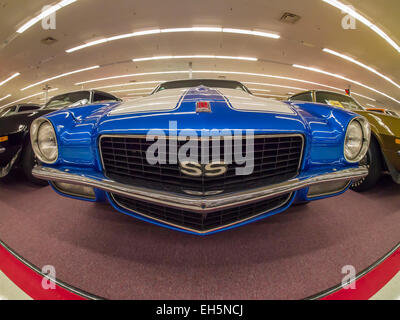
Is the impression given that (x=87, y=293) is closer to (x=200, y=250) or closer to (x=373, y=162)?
(x=200, y=250)

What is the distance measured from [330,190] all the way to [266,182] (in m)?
0.45

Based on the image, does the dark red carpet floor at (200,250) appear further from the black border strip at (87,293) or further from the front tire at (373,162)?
the front tire at (373,162)

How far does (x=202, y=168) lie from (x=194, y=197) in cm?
14

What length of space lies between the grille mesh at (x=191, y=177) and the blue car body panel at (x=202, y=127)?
46 millimetres

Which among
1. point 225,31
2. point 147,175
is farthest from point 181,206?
point 225,31

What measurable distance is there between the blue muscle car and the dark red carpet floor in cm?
21

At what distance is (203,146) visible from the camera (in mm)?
689

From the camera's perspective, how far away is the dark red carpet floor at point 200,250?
68 centimetres

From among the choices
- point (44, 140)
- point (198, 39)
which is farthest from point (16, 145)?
point (198, 39)

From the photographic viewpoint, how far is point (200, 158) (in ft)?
2.36

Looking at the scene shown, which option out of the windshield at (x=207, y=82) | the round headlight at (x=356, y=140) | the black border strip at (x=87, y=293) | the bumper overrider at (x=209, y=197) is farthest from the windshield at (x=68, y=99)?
the round headlight at (x=356, y=140)

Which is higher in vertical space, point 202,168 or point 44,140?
point 44,140
